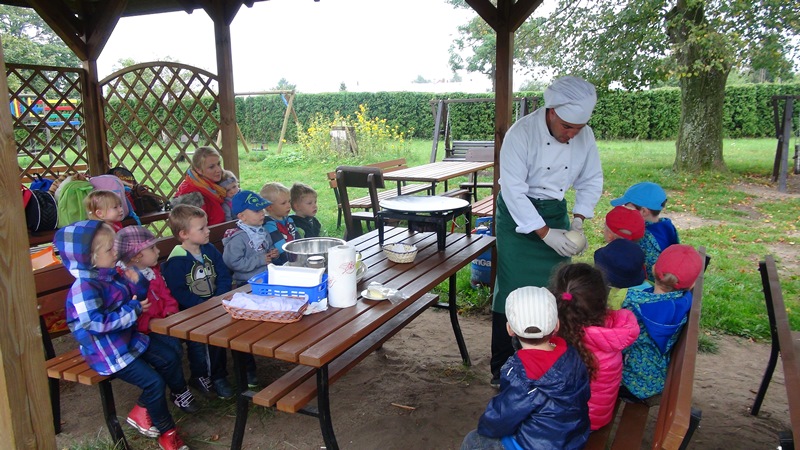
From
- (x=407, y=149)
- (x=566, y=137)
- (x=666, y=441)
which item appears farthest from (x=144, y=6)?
(x=407, y=149)

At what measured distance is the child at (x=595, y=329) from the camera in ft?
6.53

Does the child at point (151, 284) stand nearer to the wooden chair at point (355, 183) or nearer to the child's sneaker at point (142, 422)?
the child's sneaker at point (142, 422)

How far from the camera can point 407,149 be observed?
13.9 metres

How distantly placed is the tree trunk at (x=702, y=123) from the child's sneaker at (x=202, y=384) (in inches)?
372

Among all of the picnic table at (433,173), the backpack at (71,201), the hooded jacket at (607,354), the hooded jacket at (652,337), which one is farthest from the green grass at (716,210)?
the backpack at (71,201)

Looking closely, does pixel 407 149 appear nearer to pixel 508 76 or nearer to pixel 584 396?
pixel 508 76

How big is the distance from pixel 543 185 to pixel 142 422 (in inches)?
88.0

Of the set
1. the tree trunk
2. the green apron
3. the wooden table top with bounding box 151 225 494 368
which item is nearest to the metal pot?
the wooden table top with bounding box 151 225 494 368

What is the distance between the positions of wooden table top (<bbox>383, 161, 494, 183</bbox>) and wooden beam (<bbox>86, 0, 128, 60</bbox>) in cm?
309

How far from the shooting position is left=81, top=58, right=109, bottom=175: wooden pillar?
19.1 ft

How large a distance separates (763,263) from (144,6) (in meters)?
6.24

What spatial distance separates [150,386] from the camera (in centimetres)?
253

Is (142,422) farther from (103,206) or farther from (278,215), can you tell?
(278,215)

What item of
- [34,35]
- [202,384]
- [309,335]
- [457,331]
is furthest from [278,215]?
[34,35]
